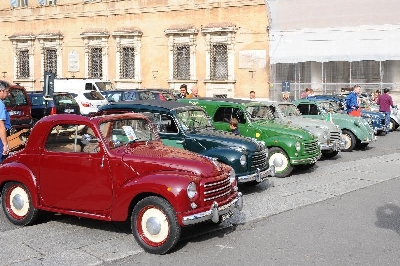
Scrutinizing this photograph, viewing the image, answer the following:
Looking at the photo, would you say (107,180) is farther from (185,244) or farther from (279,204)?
(279,204)

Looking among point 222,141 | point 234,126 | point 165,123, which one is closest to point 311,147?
point 234,126

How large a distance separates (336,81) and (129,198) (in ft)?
88.1

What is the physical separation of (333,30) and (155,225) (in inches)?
1057

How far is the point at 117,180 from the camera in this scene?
6965mm

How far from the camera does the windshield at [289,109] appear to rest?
14.8m

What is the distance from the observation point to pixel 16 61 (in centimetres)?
4025

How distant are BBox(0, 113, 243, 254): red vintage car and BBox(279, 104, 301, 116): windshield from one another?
24.0ft

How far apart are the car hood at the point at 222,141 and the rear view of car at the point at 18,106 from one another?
819 cm

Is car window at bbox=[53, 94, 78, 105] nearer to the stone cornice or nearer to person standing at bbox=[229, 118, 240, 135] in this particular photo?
person standing at bbox=[229, 118, 240, 135]

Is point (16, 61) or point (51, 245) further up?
point (16, 61)

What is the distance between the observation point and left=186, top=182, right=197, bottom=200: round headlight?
652cm

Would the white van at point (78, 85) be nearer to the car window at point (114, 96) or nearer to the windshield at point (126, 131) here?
the car window at point (114, 96)

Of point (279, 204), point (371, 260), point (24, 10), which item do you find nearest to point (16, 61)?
point (24, 10)

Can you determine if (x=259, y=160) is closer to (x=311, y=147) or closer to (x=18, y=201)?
(x=311, y=147)
